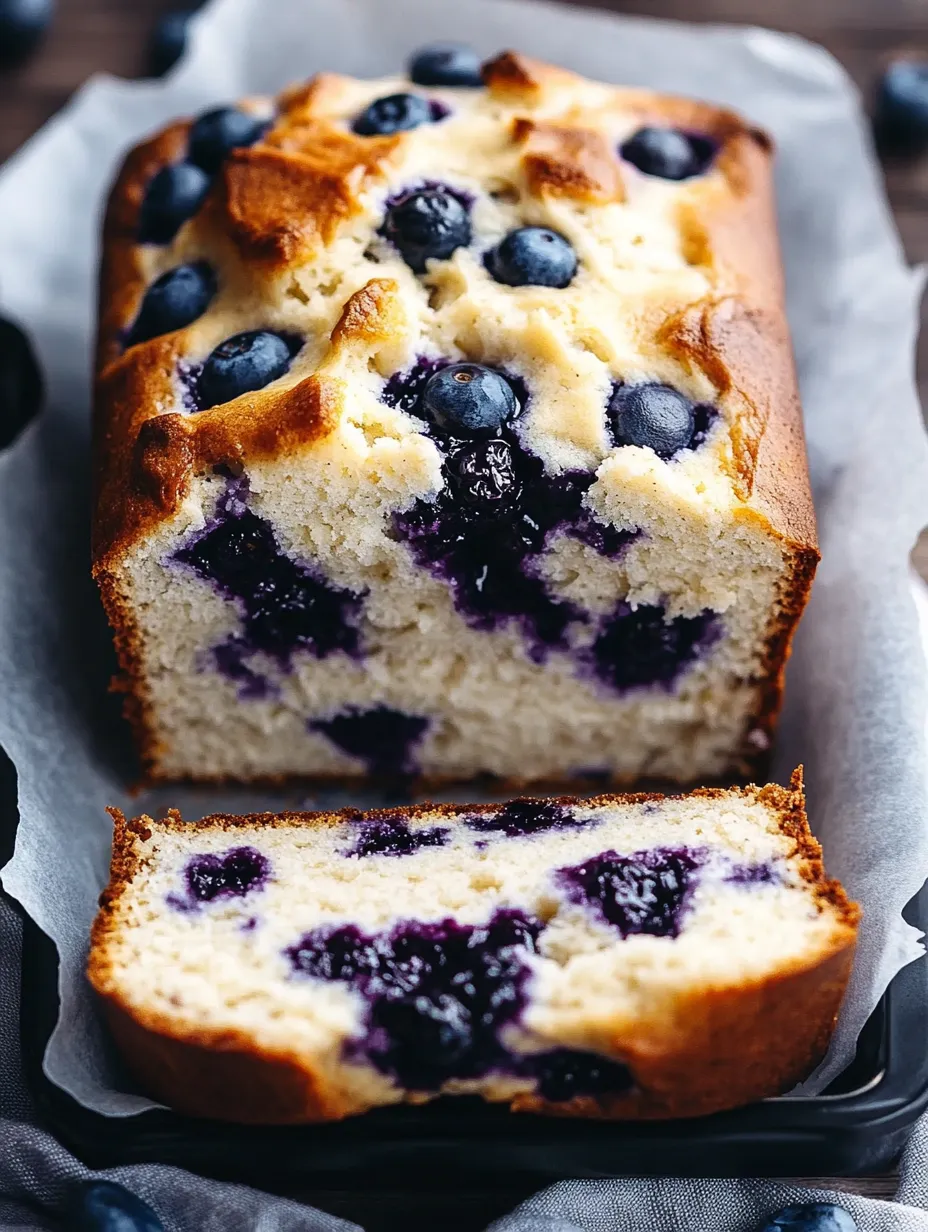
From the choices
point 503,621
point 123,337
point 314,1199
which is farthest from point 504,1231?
point 123,337

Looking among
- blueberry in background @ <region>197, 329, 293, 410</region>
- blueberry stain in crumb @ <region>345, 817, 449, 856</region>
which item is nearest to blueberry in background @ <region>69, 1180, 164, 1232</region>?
blueberry stain in crumb @ <region>345, 817, 449, 856</region>

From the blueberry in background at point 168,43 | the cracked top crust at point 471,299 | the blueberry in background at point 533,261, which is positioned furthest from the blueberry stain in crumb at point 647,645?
the blueberry in background at point 168,43

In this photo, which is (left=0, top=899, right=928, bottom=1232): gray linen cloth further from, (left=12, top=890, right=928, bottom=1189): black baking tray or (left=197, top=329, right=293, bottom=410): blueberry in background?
(left=197, top=329, right=293, bottom=410): blueberry in background

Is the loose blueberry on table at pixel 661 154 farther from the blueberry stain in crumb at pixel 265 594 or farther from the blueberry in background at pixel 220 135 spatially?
the blueberry stain in crumb at pixel 265 594

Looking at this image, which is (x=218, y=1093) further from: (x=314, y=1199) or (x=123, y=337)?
(x=123, y=337)

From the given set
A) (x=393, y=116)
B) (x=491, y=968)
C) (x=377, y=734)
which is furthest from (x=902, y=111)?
(x=491, y=968)

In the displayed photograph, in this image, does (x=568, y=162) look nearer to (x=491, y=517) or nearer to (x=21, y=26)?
(x=491, y=517)

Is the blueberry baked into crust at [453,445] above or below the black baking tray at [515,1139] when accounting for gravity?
above
